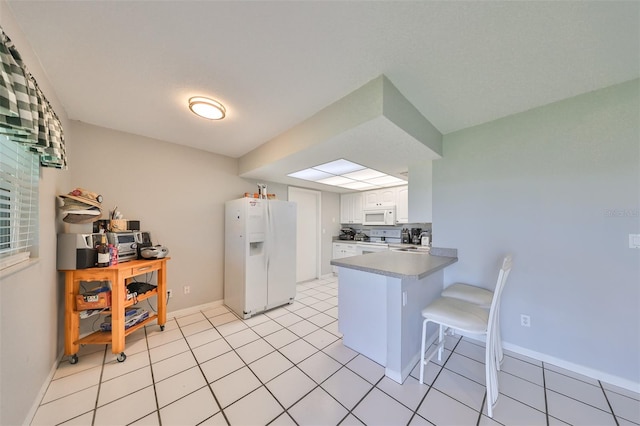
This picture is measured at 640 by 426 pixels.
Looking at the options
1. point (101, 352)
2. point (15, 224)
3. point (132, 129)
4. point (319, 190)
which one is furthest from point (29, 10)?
point (319, 190)

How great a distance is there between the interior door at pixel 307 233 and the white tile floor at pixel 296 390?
91.3 inches

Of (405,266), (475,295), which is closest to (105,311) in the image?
(405,266)

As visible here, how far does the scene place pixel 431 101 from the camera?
1.96m

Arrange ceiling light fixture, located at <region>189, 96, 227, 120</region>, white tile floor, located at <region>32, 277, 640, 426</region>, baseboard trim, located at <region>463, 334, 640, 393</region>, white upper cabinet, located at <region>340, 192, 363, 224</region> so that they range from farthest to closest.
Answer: white upper cabinet, located at <region>340, 192, 363, 224</region> → ceiling light fixture, located at <region>189, 96, 227, 120</region> → baseboard trim, located at <region>463, 334, 640, 393</region> → white tile floor, located at <region>32, 277, 640, 426</region>

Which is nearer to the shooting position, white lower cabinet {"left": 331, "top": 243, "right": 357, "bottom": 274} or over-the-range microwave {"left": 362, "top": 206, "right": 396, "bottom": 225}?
over-the-range microwave {"left": 362, "top": 206, "right": 396, "bottom": 225}

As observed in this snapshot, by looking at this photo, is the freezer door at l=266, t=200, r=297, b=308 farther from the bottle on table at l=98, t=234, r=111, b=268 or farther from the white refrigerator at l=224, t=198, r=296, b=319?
the bottle on table at l=98, t=234, r=111, b=268

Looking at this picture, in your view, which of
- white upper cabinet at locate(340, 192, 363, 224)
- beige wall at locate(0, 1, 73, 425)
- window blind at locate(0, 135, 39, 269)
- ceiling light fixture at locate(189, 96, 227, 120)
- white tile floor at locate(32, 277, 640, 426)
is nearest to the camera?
beige wall at locate(0, 1, 73, 425)

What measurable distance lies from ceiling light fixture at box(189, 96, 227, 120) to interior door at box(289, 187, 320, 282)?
2376 millimetres

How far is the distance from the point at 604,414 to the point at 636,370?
1.90 feet

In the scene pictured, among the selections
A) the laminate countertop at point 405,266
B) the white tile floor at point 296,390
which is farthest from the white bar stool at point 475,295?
the laminate countertop at point 405,266

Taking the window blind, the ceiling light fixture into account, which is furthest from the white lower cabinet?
the window blind

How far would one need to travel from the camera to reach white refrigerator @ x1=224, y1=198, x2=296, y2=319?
289 cm

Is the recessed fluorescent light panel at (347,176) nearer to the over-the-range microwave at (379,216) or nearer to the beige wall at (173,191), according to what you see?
the over-the-range microwave at (379,216)

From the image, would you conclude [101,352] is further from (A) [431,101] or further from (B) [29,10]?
(A) [431,101]
